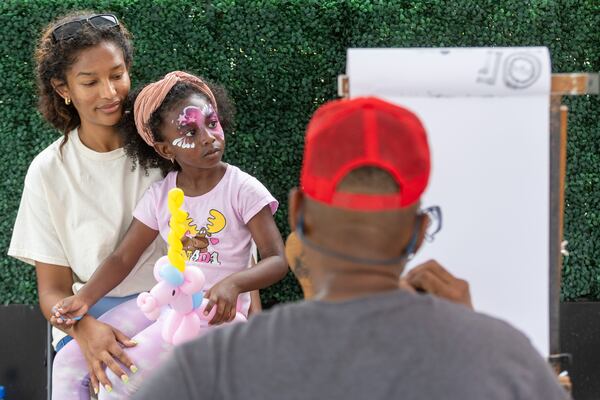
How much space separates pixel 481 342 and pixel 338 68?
2640 mm

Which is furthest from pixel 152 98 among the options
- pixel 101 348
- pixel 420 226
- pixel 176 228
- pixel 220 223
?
pixel 420 226

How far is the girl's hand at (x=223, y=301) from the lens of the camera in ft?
10.7

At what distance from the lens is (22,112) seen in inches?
166

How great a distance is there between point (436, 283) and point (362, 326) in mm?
741

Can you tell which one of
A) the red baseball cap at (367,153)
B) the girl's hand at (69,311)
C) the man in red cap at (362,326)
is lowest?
the girl's hand at (69,311)

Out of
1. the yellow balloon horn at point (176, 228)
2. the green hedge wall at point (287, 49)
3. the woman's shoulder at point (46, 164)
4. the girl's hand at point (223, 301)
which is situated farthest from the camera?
the green hedge wall at point (287, 49)

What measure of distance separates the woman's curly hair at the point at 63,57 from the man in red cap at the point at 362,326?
6.75ft

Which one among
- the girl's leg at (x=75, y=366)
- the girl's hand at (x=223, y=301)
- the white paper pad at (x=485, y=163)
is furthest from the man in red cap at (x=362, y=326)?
the girl's leg at (x=75, y=366)

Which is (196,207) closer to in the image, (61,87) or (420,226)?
(61,87)

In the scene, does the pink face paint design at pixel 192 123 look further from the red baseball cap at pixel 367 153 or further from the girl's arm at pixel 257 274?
the red baseball cap at pixel 367 153

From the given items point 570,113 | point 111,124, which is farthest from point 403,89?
point 570,113

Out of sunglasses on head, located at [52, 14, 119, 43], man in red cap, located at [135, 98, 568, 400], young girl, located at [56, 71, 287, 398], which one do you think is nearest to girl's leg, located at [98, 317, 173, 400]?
young girl, located at [56, 71, 287, 398]

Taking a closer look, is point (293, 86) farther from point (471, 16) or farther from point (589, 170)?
point (589, 170)

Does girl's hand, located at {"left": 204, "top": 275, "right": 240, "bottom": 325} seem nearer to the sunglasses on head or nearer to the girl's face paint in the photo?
the girl's face paint
